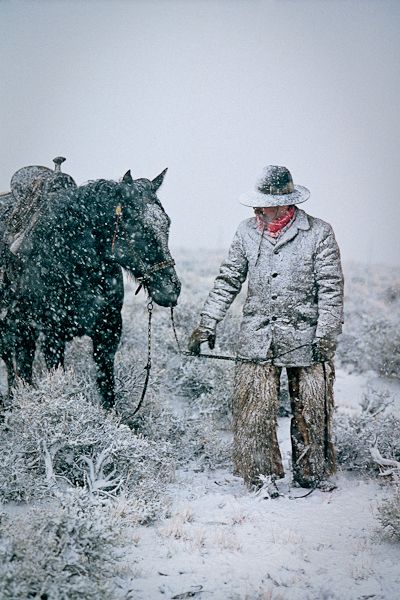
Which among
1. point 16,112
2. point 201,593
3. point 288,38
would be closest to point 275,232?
point 201,593

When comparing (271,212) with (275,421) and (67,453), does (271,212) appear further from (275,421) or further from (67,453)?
(67,453)

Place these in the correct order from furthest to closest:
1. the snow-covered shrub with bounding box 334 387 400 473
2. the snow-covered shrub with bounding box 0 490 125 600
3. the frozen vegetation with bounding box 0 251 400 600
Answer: the snow-covered shrub with bounding box 334 387 400 473 < the frozen vegetation with bounding box 0 251 400 600 < the snow-covered shrub with bounding box 0 490 125 600

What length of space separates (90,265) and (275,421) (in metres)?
1.88

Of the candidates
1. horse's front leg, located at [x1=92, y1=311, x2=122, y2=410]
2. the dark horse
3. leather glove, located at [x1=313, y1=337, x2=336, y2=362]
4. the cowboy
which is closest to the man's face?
the cowboy

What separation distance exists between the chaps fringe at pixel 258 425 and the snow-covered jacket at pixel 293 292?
0.53ft

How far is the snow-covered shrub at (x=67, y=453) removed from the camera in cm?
335

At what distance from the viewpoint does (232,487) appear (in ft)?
13.1

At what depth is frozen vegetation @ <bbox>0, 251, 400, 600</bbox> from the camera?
94.2 inches

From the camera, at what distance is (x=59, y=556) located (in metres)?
2.22

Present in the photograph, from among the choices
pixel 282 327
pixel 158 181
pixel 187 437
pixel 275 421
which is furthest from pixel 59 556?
pixel 158 181

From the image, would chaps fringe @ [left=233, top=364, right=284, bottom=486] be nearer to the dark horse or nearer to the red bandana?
the dark horse

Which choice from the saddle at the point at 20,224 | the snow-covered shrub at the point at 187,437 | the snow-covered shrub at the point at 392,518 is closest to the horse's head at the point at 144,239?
the saddle at the point at 20,224

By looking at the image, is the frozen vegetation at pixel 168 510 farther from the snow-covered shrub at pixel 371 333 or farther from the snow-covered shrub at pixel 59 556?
the snow-covered shrub at pixel 371 333

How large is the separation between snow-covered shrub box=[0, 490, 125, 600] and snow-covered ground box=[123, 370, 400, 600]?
0.83 feet
